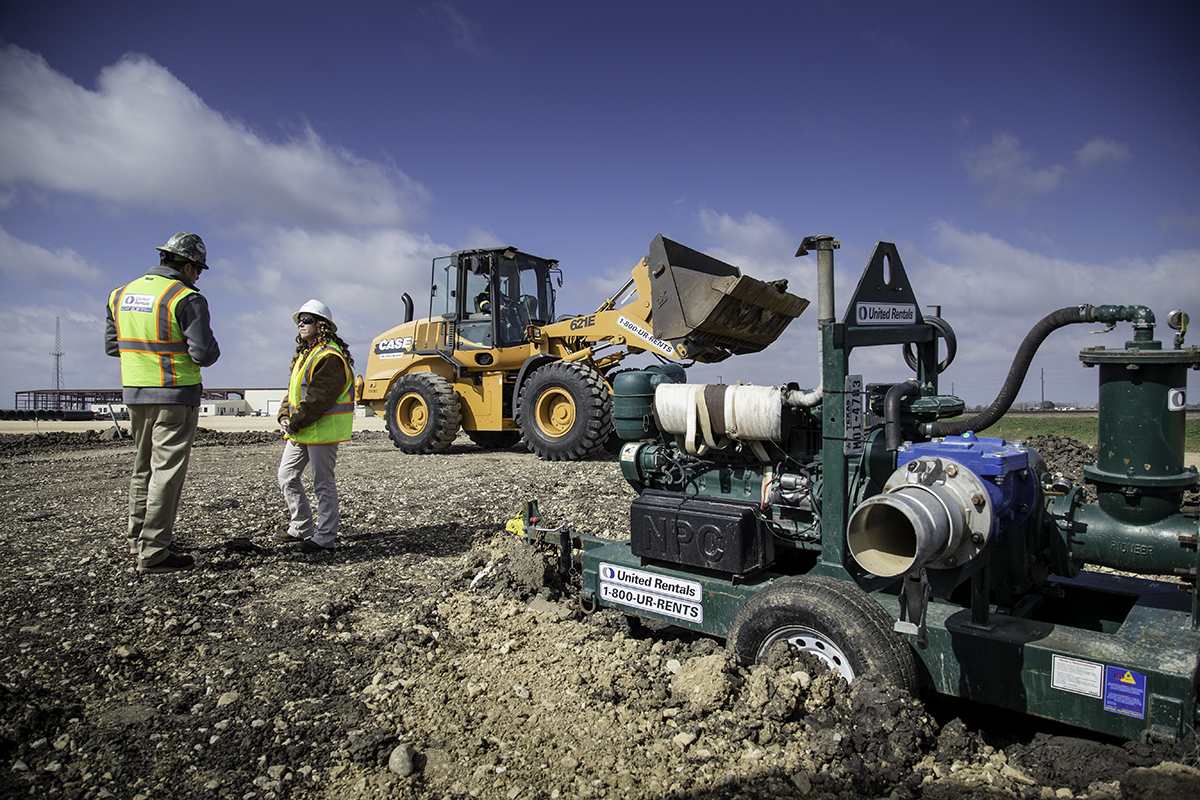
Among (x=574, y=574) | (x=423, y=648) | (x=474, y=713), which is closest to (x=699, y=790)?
(x=474, y=713)

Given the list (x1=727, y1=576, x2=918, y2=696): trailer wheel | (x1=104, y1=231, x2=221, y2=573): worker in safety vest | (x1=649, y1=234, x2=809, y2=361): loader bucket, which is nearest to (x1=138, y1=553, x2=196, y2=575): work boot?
(x1=104, y1=231, x2=221, y2=573): worker in safety vest

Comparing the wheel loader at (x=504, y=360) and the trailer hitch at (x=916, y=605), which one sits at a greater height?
the wheel loader at (x=504, y=360)

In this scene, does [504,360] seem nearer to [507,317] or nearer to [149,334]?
[507,317]

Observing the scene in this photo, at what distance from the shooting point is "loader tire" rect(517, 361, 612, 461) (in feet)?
30.4

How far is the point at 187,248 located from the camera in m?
4.62

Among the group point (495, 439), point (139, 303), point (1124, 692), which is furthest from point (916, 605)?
point (495, 439)

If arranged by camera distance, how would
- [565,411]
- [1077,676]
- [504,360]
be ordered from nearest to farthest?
[1077,676], [565,411], [504,360]

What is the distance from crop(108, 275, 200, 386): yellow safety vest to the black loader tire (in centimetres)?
755

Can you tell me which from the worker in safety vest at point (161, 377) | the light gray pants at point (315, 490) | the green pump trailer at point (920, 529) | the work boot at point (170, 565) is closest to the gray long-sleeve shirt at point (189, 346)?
the worker in safety vest at point (161, 377)

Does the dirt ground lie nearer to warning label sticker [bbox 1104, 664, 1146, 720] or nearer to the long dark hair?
warning label sticker [bbox 1104, 664, 1146, 720]

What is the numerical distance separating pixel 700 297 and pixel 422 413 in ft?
28.0

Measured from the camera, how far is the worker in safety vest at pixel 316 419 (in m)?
4.80

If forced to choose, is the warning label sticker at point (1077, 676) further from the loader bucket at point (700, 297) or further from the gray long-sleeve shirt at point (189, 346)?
the gray long-sleeve shirt at point (189, 346)

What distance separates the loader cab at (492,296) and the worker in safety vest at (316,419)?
5.70 m
